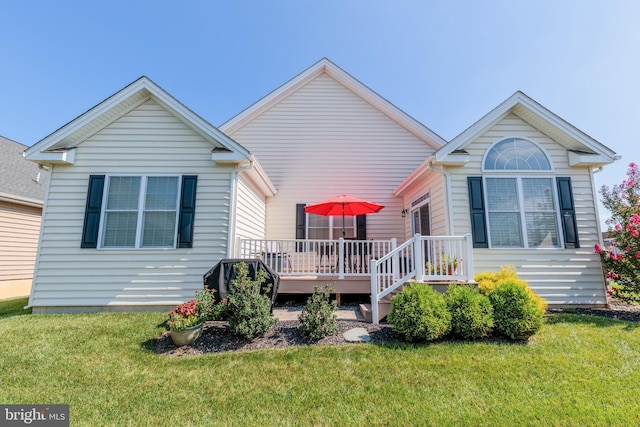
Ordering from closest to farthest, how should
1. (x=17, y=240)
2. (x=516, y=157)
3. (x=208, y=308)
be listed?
(x=208, y=308) → (x=516, y=157) → (x=17, y=240)

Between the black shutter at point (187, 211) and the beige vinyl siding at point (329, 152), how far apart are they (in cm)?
347

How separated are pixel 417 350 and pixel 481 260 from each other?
11.8 feet

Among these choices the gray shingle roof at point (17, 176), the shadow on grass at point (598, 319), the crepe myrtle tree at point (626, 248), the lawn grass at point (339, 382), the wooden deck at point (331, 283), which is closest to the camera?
the lawn grass at point (339, 382)

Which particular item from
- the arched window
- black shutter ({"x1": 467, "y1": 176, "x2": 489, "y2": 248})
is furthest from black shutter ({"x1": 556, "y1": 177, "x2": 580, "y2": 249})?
black shutter ({"x1": 467, "y1": 176, "x2": 489, "y2": 248})

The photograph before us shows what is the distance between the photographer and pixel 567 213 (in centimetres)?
653

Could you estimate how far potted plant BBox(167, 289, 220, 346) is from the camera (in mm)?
4254

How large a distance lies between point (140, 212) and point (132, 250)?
2.95 feet

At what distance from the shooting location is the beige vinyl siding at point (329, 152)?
381 inches

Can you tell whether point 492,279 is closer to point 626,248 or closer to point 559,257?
point 559,257

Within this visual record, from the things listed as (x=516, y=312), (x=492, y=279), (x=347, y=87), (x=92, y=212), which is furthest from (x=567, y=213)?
(x=92, y=212)

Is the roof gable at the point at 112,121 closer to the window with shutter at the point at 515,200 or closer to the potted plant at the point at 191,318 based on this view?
the potted plant at the point at 191,318

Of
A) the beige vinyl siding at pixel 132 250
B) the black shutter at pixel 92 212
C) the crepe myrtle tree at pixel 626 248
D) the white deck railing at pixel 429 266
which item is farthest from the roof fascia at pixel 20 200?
the crepe myrtle tree at pixel 626 248

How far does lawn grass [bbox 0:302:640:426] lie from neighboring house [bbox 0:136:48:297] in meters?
7.65

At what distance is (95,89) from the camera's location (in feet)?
37.9
